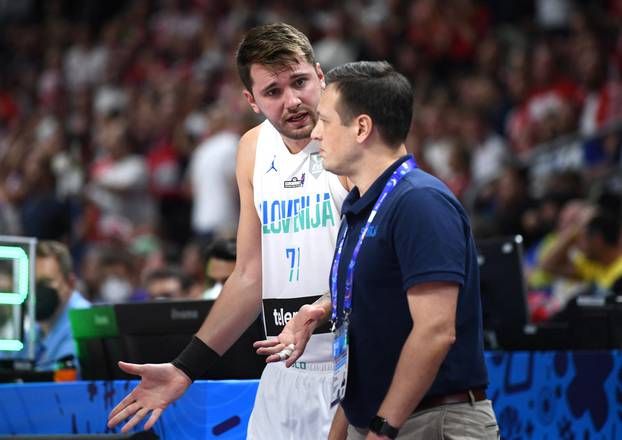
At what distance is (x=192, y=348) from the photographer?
393 cm

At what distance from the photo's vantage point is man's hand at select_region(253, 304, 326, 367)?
3311 millimetres

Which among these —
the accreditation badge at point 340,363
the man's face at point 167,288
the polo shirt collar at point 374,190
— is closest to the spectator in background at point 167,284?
the man's face at point 167,288

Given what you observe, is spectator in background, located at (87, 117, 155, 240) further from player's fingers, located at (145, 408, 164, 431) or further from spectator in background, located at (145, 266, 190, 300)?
player's fingers, located at (145, 408, 164, 431)

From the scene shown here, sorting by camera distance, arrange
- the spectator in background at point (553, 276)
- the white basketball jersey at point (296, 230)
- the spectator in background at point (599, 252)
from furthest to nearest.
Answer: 1. the spectator in background at point (553, 276)
2. the spectator in background at point (599, 252)
3. the white basketball jersey at point (296, 230)

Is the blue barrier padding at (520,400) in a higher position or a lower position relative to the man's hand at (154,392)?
lower

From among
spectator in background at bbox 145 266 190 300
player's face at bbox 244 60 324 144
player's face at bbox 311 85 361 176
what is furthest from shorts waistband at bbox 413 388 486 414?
spectator in background at bbox 145 266 190 300

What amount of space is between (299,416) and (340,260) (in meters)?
0.86

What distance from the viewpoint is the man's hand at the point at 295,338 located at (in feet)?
10.9

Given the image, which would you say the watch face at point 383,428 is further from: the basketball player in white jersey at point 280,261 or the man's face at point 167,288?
the man's face at point 167,288

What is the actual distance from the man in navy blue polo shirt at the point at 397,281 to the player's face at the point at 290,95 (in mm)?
683

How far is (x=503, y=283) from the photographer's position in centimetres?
559

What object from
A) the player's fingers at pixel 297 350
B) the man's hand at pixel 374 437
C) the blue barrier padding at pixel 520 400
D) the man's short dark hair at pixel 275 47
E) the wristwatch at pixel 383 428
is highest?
the man's short dark hair at pixel 275 47

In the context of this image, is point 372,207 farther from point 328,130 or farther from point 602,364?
point 602,364

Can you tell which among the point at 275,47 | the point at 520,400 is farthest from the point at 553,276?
the point at 275,47
